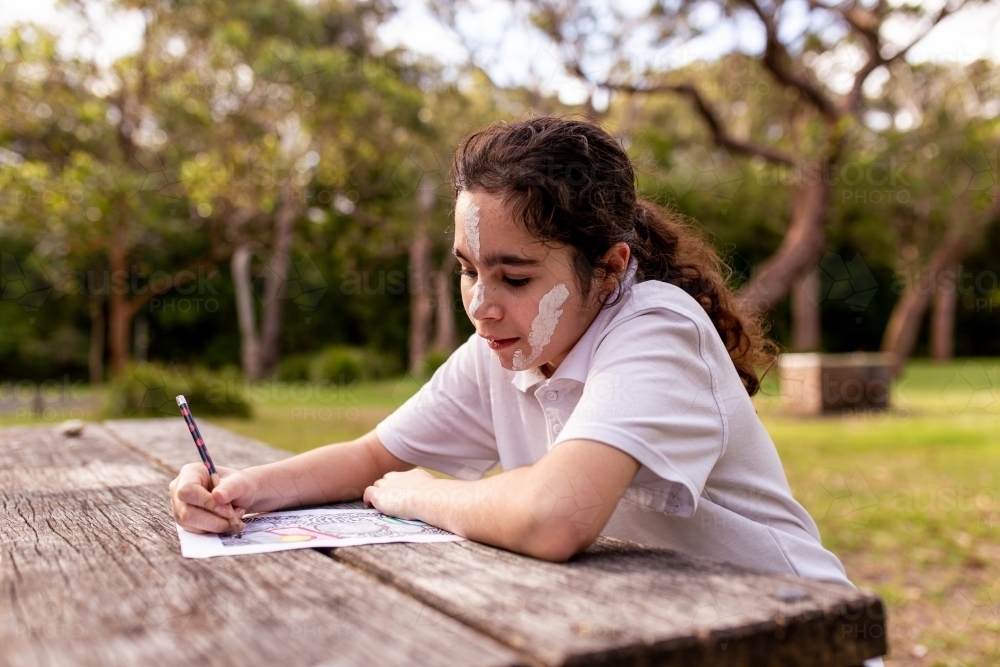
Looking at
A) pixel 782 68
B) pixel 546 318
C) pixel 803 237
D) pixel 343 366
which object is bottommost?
pixel 343 366

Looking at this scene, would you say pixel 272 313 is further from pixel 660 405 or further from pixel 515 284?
pixel 660 405

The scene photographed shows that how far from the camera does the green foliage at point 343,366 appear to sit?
14.7 meters

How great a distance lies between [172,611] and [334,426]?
800cm

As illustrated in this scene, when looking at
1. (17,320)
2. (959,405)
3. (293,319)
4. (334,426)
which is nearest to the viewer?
(334,426)

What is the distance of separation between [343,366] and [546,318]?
13499mm

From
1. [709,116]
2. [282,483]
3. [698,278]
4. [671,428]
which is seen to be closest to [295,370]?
[709,116]

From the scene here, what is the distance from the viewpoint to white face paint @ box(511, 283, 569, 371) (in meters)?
1.52

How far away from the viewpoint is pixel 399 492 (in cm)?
159

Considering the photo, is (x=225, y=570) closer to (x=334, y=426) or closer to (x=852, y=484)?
(x=852, y=484)

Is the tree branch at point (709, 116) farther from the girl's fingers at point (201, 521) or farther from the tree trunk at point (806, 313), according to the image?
the tree trunk at point (806, 313)

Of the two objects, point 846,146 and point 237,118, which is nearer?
point 846,146

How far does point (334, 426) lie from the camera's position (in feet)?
28.9

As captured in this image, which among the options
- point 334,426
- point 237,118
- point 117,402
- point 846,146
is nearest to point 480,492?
point 334,426

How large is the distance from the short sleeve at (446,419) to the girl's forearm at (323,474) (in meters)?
0.04
